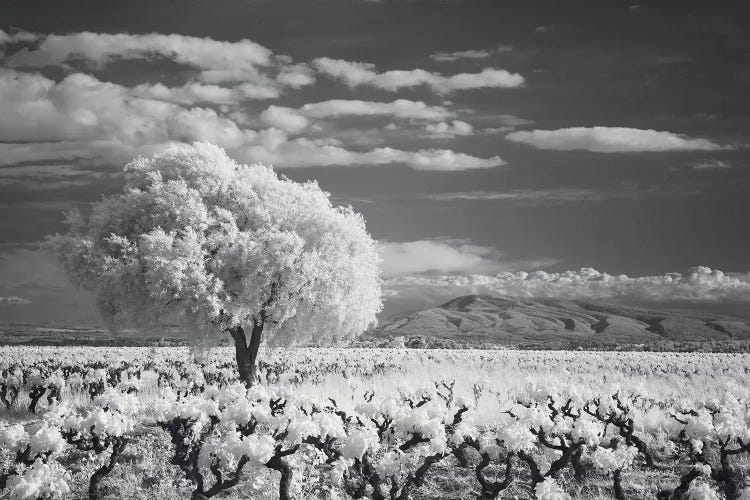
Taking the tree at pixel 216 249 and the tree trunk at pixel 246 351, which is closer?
the tree at pixel 216 249

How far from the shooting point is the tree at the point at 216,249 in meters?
23.5

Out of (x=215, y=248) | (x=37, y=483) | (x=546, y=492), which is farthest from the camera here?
(x=215, y=248)

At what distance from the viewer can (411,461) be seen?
12.1 meters

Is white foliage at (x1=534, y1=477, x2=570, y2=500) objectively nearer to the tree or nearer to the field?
the field

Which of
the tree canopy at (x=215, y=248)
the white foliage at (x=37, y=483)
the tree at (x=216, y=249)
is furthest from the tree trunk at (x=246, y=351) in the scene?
the white foliage at (x=37, y=483)

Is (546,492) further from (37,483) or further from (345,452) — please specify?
(37,483)

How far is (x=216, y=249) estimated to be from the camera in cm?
2477

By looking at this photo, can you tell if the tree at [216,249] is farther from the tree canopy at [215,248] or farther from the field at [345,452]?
the field at [345,452]

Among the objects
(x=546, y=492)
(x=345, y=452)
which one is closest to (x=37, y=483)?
(x=345, y=452)

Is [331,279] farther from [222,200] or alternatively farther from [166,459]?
[166,459]

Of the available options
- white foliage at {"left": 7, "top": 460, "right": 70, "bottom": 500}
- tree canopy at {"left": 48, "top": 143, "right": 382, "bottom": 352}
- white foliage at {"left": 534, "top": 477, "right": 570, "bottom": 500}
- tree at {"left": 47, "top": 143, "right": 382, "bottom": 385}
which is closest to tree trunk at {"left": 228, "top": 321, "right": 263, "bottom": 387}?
tree at {"left": 47, "top": 143, "right": 382, "bottom": 385}

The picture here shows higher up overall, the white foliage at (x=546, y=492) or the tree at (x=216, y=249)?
the tree at (x=216, y=249)

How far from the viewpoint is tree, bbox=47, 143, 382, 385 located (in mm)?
23547

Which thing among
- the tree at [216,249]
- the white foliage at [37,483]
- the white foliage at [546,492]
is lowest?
the white foliage at [37,483]
